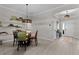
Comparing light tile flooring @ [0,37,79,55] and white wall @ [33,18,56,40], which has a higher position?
white wall @ [33,18,56,40]

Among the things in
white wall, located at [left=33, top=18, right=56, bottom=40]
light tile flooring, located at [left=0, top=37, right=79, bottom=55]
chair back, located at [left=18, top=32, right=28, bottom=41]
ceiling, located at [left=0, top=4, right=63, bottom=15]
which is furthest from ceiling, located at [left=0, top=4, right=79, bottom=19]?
light tile flooring, located at [left=0, top=37, right=79, bottom=55]

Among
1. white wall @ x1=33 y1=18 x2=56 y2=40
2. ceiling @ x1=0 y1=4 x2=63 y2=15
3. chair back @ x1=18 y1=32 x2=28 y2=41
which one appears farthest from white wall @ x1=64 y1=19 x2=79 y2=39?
chair back @ x1=18 y1=32 x2=28 y2=41

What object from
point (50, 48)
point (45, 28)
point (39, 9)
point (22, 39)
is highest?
point (39, 9)

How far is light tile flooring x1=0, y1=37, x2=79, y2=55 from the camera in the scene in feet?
7.94

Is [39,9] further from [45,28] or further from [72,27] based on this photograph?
[72,27]

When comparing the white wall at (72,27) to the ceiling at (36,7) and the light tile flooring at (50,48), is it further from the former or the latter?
the ceiling at (36,7)

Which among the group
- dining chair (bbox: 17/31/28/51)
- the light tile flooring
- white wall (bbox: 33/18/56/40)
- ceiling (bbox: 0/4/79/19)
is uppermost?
ceiling (bbox: 0/4/79/19)

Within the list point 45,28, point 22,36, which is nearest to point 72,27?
point 45,28

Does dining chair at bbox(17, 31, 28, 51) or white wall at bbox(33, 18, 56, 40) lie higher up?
white wall at bbox(33, 18, 56, 40)

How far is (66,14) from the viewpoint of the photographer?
2.44 m

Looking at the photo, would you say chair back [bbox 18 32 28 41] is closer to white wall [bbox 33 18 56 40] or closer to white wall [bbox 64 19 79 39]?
white wall [bbox 33 18 56 40]

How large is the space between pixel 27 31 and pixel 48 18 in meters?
0.52

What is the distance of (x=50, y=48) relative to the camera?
8.05 feet
